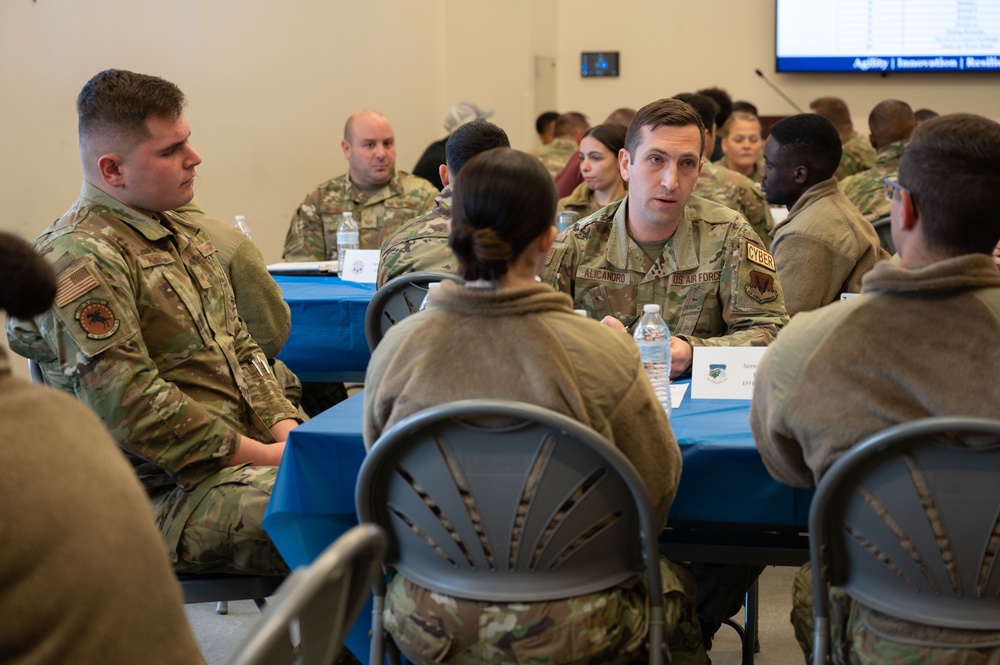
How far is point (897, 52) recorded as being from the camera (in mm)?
9547

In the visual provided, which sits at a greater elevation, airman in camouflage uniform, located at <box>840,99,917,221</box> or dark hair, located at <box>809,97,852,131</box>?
dark hair, located at <box>809,97,852,131</box>

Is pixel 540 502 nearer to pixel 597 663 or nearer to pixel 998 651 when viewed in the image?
pixel 597 663

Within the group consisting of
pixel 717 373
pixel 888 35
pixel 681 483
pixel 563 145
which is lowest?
pixel 681 483

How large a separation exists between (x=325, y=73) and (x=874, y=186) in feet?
12.3

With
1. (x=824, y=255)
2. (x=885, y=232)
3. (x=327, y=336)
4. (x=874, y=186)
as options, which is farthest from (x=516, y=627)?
(x=874, y=186)

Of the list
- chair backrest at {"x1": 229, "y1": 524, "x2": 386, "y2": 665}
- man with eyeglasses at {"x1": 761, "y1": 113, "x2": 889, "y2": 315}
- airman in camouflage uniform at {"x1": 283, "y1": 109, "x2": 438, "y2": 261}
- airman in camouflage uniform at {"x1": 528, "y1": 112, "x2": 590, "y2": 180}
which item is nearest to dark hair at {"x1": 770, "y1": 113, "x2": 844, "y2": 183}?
man with eyeglasses at {"x1": 761, "y1": 113, "x2": 889, "y2": 315}

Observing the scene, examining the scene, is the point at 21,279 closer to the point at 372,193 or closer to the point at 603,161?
the point at 603,161

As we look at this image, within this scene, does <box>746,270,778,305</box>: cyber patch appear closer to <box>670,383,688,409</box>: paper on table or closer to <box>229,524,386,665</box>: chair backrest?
<box>670,383,688,409</box>: paper on table

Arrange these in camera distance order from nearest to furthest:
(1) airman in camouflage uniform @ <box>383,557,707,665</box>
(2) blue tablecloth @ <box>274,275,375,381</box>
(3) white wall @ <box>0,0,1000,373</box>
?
(1) airman in camouflage uniform @ <box>383,557,707,665</box> → (2) blue tablecloth @ <box>274,275,375,381</box> → (3) white wall @ <box>0,0,1000,373</box>

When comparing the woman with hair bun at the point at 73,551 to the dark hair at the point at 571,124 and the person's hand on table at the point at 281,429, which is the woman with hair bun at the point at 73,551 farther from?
the dark hair at the point at 571,124

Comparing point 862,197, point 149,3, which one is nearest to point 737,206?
point 862,197

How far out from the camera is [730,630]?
3.05m

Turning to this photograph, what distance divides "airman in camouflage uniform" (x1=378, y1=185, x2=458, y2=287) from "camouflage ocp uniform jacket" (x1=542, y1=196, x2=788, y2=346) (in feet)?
1.98

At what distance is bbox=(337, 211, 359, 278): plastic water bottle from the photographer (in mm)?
5257
